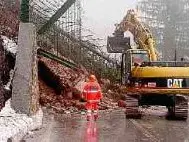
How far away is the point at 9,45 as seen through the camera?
970 inches

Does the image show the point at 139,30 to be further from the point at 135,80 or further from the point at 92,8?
the point at 92,8

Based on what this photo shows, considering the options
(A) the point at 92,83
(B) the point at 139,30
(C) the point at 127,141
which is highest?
(B) the point at 139,30

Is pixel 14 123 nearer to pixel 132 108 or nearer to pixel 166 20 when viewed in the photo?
pixel 132 108

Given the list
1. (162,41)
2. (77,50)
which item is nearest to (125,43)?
(77,50)

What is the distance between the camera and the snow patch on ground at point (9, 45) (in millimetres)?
24141

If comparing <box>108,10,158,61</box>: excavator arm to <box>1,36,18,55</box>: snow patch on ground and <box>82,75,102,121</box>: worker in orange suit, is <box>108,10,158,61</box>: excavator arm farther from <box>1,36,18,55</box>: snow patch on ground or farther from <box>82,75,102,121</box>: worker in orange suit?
<box>82,75,102,121</box>: worker in orange suit

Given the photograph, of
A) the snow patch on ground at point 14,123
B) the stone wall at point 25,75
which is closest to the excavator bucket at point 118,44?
the stone wall at point 25,75

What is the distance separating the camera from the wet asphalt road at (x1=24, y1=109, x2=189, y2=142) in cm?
1669

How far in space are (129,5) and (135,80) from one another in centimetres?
6917

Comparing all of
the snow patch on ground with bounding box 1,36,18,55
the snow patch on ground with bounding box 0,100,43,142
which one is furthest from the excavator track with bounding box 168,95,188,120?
the snow patch on ground with bounding box 1,36,18,55

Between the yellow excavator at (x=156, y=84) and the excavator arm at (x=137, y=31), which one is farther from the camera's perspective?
the excavator arm at (x=137, y=31)

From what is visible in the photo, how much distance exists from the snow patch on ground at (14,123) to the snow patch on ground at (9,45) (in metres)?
3.70

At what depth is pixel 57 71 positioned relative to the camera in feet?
94.6

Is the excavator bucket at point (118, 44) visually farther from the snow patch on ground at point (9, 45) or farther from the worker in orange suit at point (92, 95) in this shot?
the worker in orange suit at point (92, 95)
